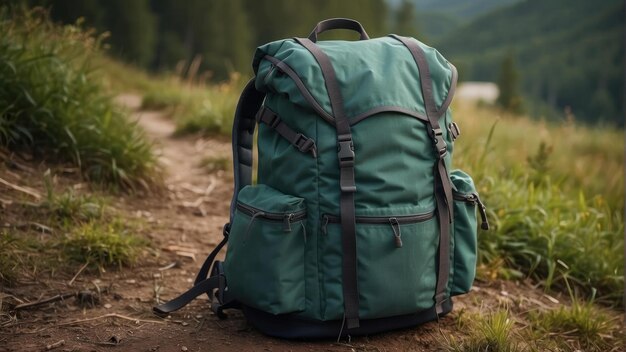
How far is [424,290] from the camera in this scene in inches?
93.9

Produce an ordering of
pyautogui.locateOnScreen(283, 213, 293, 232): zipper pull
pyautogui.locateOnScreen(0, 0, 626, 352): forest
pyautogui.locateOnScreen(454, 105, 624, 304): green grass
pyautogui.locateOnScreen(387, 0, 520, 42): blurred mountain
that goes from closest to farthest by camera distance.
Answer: pyautogui.locateOnScreen(283, 213, 293, 232): zipper pull, pyautogui.locateOnScreen(0, 0, 626, 352): forest, pyautogui.locateOnScreen(454, 105, 624, 304): green grass, pyautogui.locateOnScreen(387, 0, 520, 42): blurred mountain

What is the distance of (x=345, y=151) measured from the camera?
2197 millimetres

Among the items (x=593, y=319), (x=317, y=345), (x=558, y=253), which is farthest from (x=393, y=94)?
(x=558, y=253)

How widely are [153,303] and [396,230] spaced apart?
1.16 m

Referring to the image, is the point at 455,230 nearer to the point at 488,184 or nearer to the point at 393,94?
the point at 393,94

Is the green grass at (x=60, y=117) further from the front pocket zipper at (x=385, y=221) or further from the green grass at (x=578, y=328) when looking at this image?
the green grass at (x=578, y=328)

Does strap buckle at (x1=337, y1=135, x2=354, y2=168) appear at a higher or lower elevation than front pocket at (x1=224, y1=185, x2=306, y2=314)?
higher

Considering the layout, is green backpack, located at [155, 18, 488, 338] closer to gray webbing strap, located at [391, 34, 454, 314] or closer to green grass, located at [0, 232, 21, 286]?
gray webbing strap, located at [391, 34, 454, 314]

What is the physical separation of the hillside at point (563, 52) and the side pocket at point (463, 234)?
77.0 m

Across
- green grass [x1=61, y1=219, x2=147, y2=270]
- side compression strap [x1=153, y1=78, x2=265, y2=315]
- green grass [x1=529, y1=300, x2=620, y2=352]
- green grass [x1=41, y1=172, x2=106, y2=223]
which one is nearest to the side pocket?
green grass [x1=529, y1=300, x2=620, y2=352]

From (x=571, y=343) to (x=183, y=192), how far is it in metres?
2.60

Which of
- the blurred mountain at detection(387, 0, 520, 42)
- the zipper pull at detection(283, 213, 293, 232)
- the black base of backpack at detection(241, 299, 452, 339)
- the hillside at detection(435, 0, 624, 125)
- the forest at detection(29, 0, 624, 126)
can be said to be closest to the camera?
the zipper pull at detection(283, 213, 293, 232)

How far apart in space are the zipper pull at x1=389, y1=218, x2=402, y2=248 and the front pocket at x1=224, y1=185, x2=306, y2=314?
324mm

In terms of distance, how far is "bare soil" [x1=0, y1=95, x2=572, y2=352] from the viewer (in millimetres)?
2318
